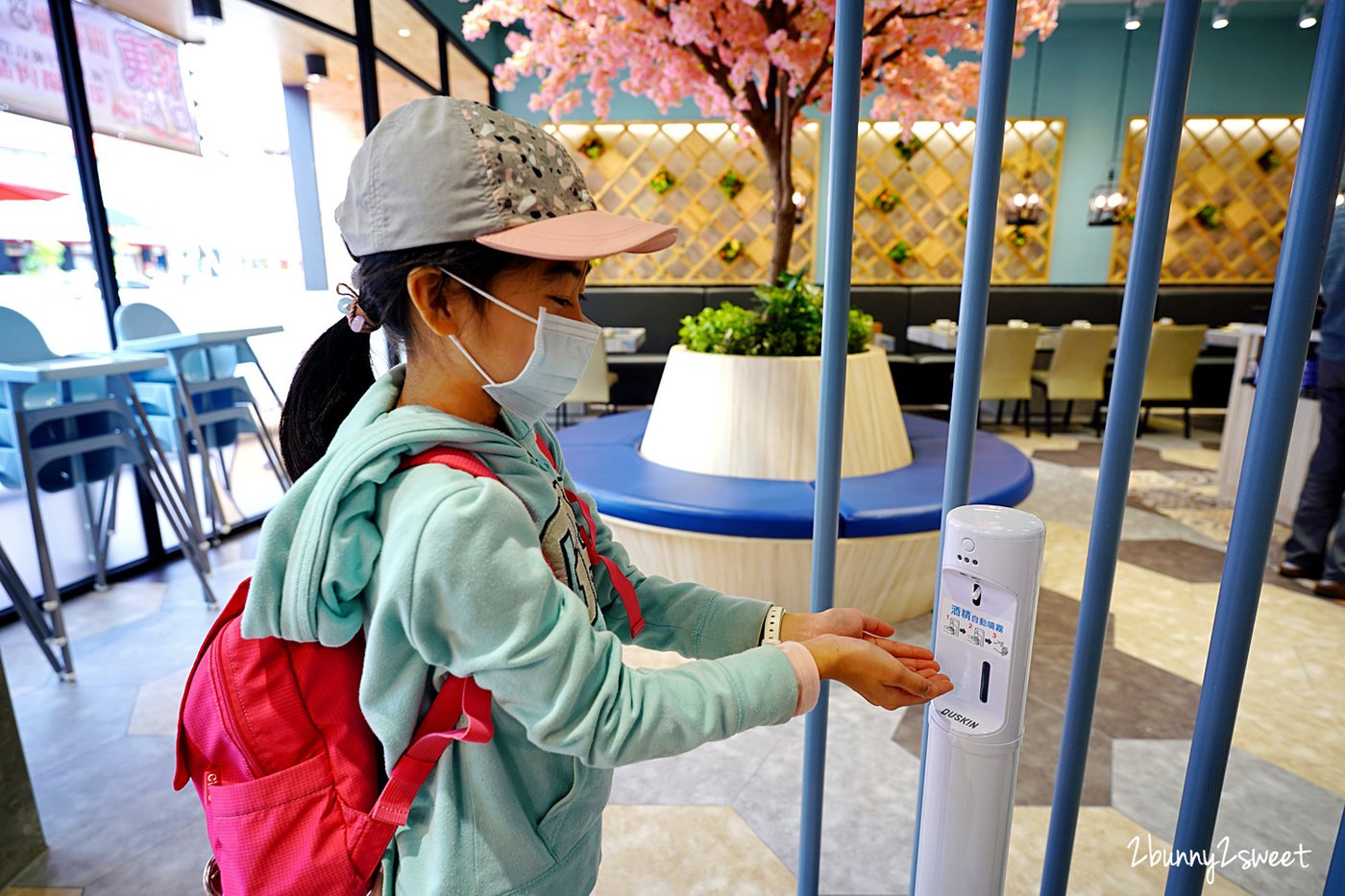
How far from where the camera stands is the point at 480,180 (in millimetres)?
444

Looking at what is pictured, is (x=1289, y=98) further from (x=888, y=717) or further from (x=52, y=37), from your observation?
(x=52, y=37)

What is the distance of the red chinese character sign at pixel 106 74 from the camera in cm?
184

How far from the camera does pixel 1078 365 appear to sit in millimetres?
4062

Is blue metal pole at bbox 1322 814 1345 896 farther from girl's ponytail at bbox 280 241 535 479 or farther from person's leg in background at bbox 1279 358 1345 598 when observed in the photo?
person's leg in background at bbox 1279 358 1345 598

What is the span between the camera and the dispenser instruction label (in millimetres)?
488

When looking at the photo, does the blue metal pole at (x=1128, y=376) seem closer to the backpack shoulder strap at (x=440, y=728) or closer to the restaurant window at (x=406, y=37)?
the backpack shoulder strap at (x=440, y=728)

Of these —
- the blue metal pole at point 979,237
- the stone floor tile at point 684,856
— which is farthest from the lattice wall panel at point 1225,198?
the blue metal pole at point 979,237

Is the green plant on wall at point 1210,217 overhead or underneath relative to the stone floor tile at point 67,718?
overhead

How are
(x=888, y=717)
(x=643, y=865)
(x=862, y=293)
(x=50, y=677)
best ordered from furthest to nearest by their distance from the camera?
(x=862, y=293) < (x=50, y=677) < (x=888, y=717) < (x=643, y=865)

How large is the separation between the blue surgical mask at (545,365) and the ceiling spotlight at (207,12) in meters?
2.52

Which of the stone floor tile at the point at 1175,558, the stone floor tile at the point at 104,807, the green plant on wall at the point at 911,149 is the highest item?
the green plant on wall at the point at 911,149

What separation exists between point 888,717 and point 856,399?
2.48 feet

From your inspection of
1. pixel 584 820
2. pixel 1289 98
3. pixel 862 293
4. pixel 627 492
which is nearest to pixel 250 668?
pixel 584 820

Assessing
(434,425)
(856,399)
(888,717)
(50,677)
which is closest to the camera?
(434,425)
